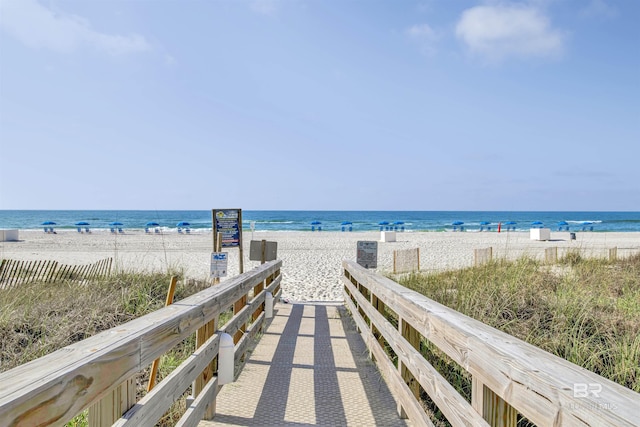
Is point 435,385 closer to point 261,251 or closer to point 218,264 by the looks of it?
point 218,264

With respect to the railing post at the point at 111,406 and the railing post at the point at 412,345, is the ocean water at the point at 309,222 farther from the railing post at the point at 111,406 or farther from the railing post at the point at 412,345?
the railing post at the point at 111,406

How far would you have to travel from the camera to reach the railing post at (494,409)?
5.77 ft

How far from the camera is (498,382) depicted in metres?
1.67

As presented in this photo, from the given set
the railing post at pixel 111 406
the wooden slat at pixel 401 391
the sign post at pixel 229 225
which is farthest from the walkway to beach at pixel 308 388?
the sign post at pixel 229 225

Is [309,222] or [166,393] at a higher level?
[309,222]

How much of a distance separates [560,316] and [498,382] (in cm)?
320

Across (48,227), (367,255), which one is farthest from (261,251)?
(48,227)

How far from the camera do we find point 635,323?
4.20m

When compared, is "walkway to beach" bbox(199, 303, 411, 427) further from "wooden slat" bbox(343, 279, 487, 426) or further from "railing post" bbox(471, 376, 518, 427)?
"railing post" bbox(471, 376, 518, 427)

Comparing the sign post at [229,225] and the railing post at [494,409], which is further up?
the sign post at [229,225]

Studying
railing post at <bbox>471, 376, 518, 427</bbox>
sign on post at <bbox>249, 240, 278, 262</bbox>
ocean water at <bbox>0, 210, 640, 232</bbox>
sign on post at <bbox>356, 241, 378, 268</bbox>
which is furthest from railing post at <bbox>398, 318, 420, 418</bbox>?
ocean water at <bbox>0, 210, 640, 232</bbox>

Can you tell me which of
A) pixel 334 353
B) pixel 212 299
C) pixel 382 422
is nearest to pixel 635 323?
pixel 382 422

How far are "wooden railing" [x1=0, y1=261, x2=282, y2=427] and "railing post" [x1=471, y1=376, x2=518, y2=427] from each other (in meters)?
1.43

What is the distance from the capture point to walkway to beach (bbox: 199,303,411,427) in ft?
10.9
